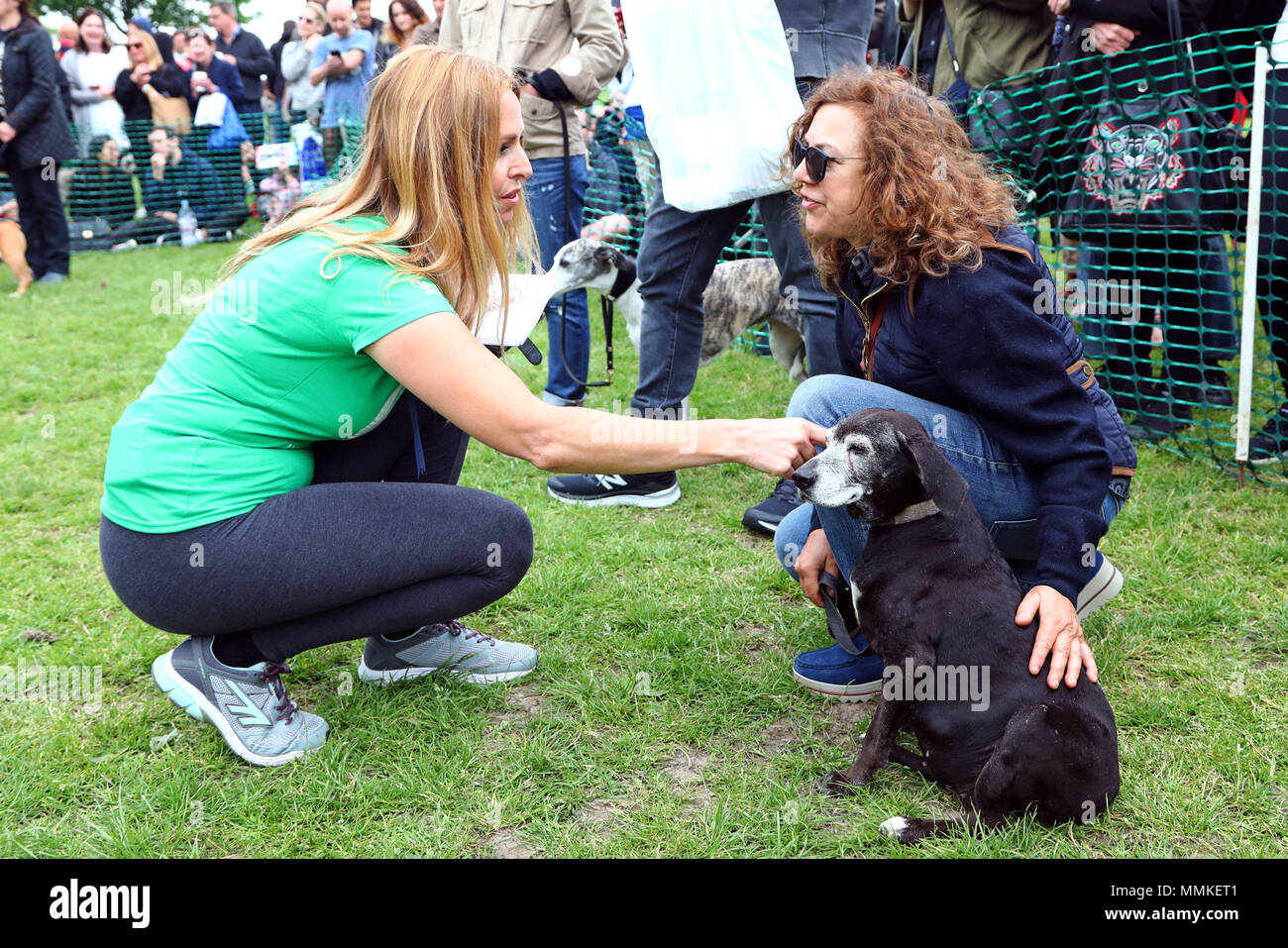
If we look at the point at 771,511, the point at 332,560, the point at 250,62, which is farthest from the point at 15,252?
the point at 332,560

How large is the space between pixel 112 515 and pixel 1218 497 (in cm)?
374

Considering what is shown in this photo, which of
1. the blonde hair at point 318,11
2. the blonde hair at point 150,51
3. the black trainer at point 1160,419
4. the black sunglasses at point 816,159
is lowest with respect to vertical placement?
the black trainer at point 1160,419

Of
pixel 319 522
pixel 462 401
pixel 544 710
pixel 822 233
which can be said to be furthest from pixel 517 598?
pixel 822 233

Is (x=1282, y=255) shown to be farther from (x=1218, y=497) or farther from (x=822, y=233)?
(x=822, y=233)

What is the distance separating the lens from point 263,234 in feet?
8.12

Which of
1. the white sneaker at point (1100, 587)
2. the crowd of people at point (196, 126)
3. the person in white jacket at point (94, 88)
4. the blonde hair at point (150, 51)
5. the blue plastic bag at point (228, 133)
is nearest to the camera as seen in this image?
the white sneaker at point (1100, 587)

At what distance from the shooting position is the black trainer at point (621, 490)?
425cm

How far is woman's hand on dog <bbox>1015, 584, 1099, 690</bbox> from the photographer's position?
2170mm

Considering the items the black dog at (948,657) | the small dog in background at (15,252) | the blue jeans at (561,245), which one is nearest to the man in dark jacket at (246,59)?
the small dog in background at (15,252)

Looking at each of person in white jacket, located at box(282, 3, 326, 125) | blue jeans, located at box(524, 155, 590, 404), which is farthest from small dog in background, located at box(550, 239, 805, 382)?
person in white jacket, located at box(282, 3, 326, 125)

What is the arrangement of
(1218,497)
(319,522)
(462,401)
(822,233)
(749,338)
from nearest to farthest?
1. (462,401)
2. (319,522)
3. (822,233)
4. (1218,497)
5. (749,338)

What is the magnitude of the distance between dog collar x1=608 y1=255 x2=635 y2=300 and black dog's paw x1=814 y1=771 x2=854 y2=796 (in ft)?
9.71

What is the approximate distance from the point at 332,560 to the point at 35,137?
347 inches

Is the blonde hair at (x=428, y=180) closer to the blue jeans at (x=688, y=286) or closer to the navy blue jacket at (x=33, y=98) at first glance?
the blue jeans at (x=688, y=286)
